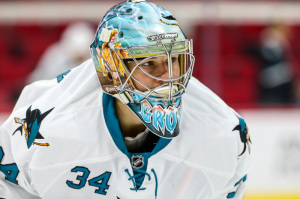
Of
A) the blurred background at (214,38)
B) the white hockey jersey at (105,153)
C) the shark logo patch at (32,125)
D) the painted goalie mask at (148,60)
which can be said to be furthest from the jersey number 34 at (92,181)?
the blurred background at (214,38)

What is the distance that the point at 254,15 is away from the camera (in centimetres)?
1012

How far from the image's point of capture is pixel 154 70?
7.53 ft

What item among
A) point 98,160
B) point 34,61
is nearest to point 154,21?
point 98,160

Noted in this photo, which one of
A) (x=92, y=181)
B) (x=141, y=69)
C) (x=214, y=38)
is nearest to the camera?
(x=141, y=69)

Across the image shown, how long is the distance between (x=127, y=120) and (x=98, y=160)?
8.1 inches

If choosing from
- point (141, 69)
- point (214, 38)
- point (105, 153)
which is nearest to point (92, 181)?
point (105, 153)

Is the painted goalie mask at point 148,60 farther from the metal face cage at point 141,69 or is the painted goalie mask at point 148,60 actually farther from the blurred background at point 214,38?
the blurred background at point 214,38

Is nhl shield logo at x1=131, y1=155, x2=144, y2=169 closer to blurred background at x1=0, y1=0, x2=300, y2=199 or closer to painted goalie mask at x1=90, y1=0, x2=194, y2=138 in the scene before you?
painted goalie mask at x1=90, y1=0, x2=194, y2=138

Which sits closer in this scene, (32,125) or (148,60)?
(148,60)

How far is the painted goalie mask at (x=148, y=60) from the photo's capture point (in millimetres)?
2256

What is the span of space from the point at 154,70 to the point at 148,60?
0.14 ft

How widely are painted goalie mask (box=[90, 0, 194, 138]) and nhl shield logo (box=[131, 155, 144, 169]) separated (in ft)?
0.57

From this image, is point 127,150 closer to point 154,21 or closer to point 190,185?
point 190,185

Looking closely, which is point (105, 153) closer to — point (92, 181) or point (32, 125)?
point (92, 181)
